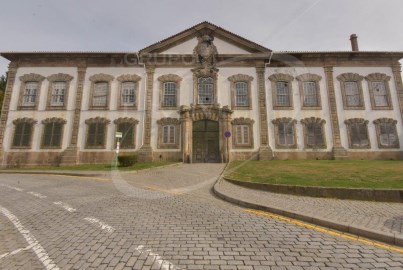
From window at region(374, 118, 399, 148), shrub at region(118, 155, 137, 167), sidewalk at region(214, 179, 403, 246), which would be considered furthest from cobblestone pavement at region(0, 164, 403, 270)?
window at region(374, 118, 399, 148)

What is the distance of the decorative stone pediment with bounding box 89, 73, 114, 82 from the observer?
66.6 feet

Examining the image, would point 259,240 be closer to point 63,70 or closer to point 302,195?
point 302,195

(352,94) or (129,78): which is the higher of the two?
(129,78)

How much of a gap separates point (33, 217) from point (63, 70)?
1923cm

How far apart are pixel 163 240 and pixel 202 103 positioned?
16691 mm

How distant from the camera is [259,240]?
12.5 ft

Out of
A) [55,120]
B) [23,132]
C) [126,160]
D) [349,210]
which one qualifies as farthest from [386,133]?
[23,132]

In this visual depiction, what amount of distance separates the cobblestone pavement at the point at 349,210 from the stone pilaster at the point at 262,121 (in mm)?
11361

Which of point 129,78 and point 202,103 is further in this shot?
point 129,78

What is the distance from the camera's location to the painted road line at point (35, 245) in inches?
119

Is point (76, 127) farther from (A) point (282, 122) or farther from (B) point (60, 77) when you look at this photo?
(A) point (282, 122)

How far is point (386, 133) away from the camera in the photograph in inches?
749

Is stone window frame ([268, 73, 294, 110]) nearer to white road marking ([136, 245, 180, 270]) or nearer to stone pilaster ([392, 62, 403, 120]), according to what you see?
stone pilaster ([392, 62, 403, 120])

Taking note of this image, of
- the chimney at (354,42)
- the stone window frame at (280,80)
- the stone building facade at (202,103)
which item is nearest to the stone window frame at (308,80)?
the stone building facade at (202,103)
